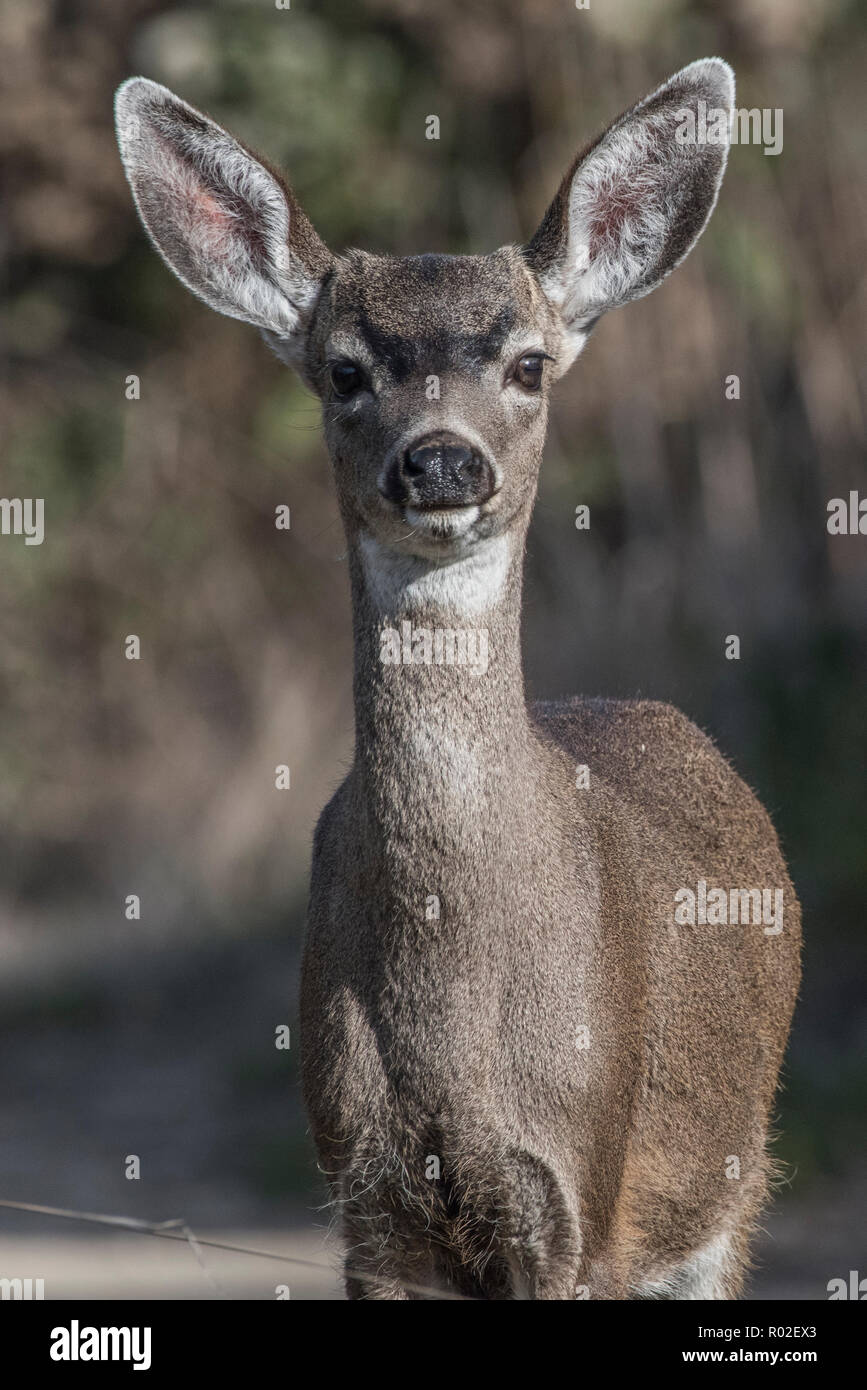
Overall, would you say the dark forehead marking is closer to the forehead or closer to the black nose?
the forehead

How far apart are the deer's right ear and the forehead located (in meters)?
0.28

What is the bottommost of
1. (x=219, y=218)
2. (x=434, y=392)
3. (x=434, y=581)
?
(x=434, y=581)

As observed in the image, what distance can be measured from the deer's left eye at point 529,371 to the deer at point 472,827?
1cm

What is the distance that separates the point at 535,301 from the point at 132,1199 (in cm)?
655

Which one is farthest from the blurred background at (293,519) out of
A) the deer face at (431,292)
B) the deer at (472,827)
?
the deer face at (431,292)

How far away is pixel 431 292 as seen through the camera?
538 cm

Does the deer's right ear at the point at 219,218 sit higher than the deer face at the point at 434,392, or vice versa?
the deer's right ear at the point at 219,218

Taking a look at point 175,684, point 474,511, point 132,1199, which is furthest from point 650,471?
point 474,511

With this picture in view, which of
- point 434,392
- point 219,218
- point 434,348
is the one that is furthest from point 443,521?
point 219,218

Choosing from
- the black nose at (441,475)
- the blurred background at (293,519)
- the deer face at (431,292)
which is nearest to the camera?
the black nose at (441,475)

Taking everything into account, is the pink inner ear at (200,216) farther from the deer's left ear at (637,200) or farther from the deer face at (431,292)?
the deer's left ear at (637,200)

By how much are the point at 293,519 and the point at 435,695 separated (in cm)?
908

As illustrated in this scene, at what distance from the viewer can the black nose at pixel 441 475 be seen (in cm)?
485

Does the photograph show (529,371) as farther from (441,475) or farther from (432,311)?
(441,475)
